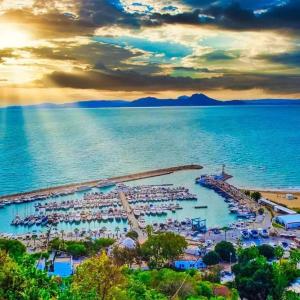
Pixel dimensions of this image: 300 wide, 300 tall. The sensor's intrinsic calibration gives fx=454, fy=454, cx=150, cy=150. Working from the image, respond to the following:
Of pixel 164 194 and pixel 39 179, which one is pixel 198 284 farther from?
pixel 39 179

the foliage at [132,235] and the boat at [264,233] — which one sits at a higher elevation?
the foliage at [132,235]

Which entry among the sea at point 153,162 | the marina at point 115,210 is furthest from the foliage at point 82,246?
the sea at point 153,162

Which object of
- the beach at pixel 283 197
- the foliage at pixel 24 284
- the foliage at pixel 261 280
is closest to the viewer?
the foliage at pixel 24 284

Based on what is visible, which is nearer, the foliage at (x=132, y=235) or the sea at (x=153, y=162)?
the foliage at (x=132, y=235)

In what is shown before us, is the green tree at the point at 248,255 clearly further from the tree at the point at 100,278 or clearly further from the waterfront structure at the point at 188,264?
the tree at the point at 100,278

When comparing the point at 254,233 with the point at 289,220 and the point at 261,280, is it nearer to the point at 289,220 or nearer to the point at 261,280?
the point at 289,220

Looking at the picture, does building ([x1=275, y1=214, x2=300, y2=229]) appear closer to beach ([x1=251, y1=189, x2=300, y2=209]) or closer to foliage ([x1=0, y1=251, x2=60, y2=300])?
beach ([x1=251, y1=189, x2=300, y2=209])
